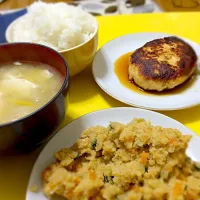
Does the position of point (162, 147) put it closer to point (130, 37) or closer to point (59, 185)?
point (59, 185)

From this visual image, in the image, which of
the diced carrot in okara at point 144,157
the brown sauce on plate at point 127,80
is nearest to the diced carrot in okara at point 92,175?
the diced carrot in okara at point 144,157

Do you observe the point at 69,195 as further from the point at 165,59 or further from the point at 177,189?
the point at 165,59

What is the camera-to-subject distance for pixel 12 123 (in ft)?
2.91

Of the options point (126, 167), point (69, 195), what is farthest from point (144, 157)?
point (69, 195)

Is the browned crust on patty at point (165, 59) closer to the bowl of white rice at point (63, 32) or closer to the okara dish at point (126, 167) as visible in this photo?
the bowl of white rice at point (63, 32)

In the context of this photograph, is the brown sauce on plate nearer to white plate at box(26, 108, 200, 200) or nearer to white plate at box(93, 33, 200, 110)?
white plate at box(93, 33, 200, 110)

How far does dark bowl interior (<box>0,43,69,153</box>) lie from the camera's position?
2.99 feet

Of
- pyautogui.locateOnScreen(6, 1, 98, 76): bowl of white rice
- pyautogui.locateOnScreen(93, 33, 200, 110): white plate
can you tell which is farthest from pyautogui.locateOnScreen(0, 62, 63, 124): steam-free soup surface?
pyautogui.locateOnScreen(93, 33, 200, 110): white plate

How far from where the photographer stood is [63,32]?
1303 mm

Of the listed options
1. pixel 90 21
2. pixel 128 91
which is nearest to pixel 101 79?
pixel 128 91

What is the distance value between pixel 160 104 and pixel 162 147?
1.12 ft

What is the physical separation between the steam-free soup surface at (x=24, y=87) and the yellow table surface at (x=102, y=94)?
174 mm

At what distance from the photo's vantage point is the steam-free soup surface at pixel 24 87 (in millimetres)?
1029

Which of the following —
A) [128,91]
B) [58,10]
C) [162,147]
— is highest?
[58,10]
